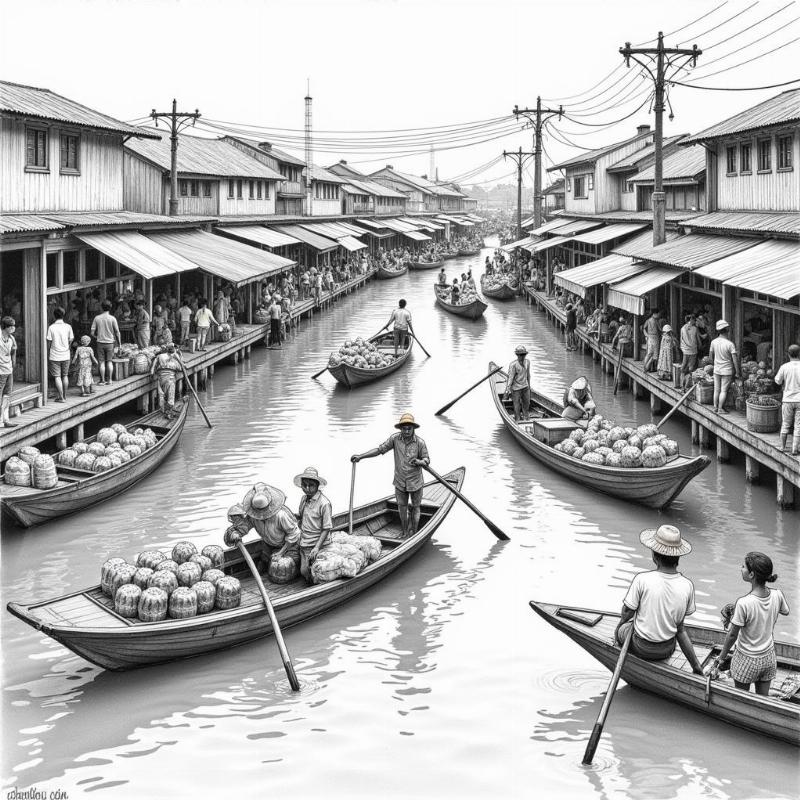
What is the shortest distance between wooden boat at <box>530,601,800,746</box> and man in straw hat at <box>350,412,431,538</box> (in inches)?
143

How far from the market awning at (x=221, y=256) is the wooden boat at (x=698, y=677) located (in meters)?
16.9

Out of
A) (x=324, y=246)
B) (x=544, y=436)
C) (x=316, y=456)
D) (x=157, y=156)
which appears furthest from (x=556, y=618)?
(x=324, y=246)

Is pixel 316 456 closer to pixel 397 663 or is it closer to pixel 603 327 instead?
pixel 397 663

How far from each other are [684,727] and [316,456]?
1171cm

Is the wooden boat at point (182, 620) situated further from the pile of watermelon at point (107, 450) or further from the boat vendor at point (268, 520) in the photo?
the pile of watermelon at point (107, 450)

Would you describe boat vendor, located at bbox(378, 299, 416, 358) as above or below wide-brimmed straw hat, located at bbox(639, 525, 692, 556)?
above

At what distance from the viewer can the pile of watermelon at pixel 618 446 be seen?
1526 cm

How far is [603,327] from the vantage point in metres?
29.0

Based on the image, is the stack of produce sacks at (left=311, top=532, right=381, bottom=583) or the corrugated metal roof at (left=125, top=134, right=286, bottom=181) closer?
the stack of produce sacks at (left=311, top=532, right=381, bottom=583)

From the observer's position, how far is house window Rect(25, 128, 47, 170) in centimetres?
2020

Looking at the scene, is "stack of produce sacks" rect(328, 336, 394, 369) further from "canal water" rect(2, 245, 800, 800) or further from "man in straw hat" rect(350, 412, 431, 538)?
"man in straw hat" rect(350, 412, 431, 538)

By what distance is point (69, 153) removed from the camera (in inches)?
886

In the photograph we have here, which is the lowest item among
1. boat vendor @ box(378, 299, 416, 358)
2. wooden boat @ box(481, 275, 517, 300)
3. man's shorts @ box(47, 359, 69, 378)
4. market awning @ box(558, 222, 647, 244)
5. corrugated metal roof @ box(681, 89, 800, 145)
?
man's shorts @ box(47, 359, 69, 378)

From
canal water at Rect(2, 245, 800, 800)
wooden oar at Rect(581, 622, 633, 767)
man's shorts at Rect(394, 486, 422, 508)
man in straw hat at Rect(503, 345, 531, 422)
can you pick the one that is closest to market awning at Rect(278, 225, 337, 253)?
man in straw hat at Rect(503, 345, 531, 422)
